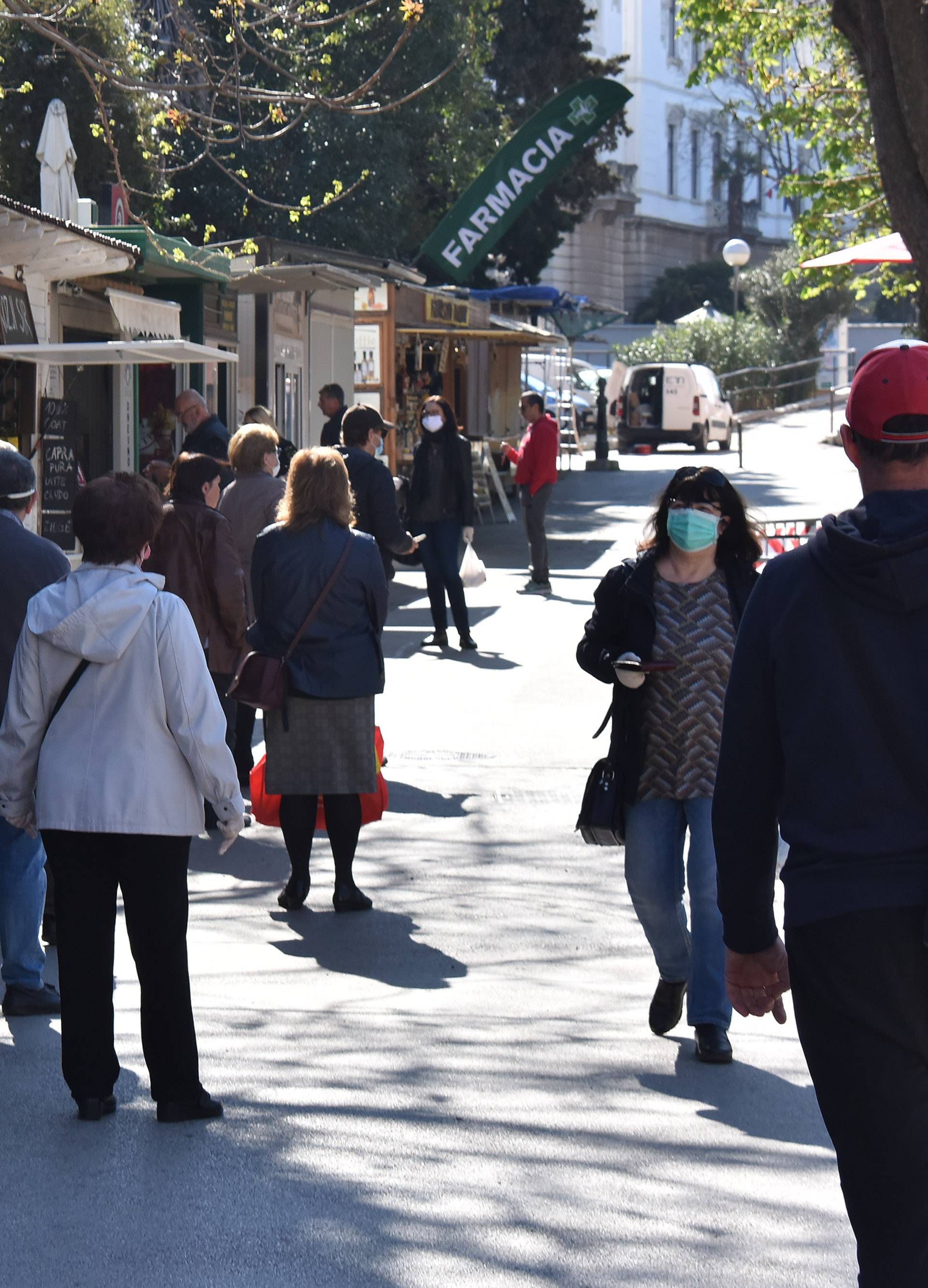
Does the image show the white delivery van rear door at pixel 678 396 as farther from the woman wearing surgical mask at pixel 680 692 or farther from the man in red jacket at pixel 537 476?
the woman wearing surgical mask at pixel 680 692

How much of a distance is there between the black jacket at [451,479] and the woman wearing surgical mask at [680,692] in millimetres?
8483

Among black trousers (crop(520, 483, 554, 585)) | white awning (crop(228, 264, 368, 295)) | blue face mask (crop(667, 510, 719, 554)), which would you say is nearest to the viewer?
blue face mask (crop(667, 510, 719, 554))

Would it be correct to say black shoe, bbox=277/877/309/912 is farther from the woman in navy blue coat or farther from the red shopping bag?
the red shopping bag

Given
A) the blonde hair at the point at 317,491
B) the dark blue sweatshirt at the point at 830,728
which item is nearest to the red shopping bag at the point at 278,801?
the blonde hair at the point at 317,491

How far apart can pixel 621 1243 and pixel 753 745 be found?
1536 millimetres

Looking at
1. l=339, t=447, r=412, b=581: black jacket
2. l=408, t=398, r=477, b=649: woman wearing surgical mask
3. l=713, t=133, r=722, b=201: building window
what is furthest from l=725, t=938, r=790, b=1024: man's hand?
l=713, t=133, r=722, b=201: building window

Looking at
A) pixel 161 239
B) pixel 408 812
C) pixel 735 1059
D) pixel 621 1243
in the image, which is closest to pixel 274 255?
pixel 161 239

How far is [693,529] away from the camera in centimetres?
528

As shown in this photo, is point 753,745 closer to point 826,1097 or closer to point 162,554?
point 826,1097

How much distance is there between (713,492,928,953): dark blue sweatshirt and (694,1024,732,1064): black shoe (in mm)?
2414

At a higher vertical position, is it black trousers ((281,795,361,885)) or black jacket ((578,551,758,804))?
black jacket ((578,551,758,804))

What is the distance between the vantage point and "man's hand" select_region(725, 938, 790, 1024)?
3121 millimetres

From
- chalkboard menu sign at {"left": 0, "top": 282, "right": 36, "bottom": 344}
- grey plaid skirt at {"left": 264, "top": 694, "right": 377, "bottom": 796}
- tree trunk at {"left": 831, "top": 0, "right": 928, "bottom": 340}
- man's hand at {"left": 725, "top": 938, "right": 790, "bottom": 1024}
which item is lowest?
grey plaid skirt at {"left": 264, "top": 694, "right": 377, "bottom": 796}

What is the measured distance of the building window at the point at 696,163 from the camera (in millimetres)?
78375
